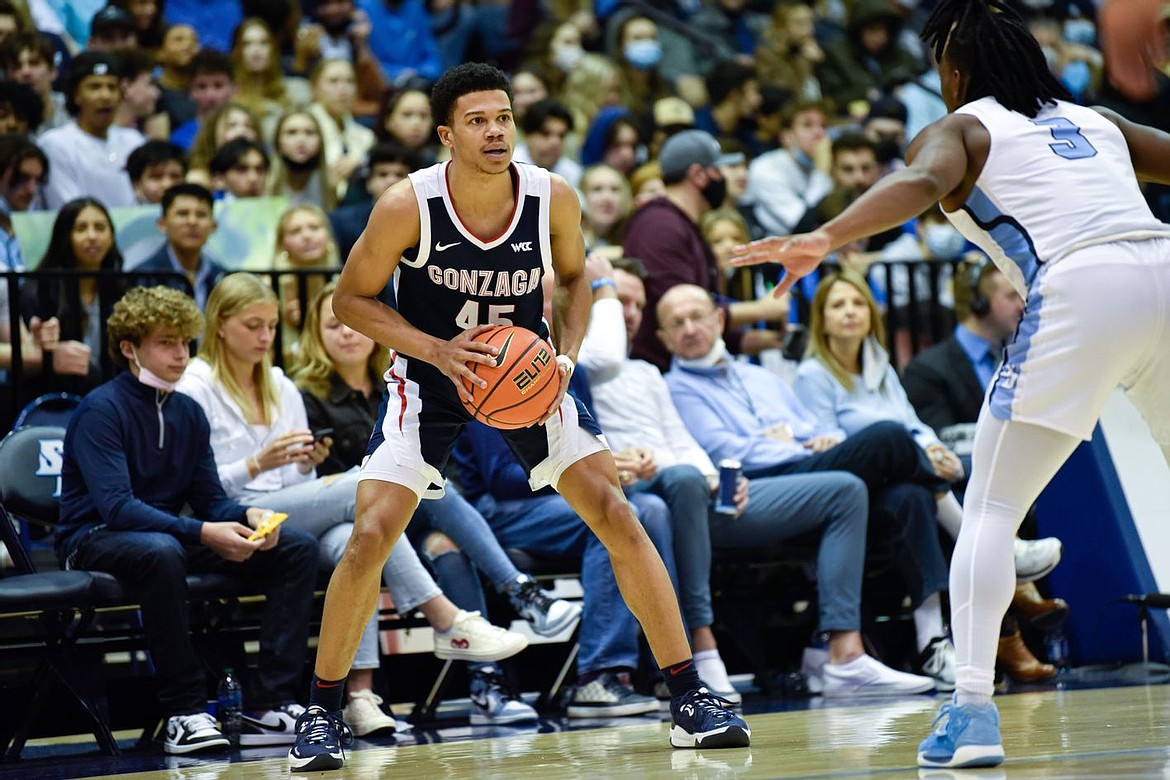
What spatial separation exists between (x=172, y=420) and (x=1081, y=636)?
154 inches

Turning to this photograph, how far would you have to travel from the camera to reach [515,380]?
13.0ft

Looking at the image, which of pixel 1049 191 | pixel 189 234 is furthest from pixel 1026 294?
pixel 189 234

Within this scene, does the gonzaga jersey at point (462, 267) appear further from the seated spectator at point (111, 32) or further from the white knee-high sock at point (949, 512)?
the seated spectator at point (111, 32)

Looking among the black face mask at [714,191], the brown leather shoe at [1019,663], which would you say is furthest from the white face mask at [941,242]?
the brown leather shoe at [1019,663]

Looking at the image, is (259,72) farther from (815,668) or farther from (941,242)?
(815,668)

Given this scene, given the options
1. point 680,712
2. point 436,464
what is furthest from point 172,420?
point 680,712

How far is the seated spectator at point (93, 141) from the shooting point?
796cm

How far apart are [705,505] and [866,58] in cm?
765

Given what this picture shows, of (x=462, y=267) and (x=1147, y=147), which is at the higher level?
(x=1147, y=147)

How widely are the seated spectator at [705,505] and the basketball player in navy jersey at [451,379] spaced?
159cm

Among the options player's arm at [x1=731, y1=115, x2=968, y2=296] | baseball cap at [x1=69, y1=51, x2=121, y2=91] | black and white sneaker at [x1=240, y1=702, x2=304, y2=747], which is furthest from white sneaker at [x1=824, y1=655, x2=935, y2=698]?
baseball cap at [x1=69, y1=51, x2=121, y2=91]

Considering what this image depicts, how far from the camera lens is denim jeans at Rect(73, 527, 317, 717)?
4980mm

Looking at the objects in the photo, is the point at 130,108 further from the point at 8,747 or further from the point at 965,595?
the point at 965,595

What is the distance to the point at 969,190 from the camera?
3.60 meters
